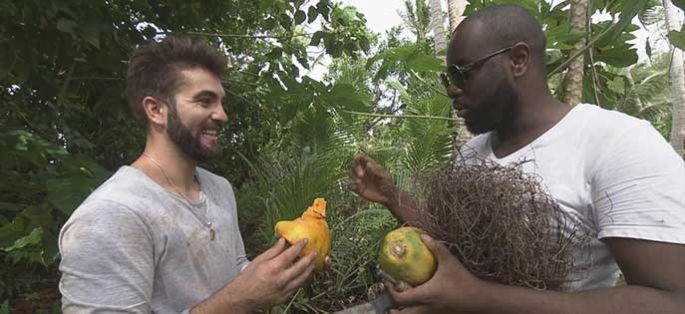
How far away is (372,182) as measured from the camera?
1984mm

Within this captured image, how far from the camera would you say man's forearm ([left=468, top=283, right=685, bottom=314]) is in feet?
4.04

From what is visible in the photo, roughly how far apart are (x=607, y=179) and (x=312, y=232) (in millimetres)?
777

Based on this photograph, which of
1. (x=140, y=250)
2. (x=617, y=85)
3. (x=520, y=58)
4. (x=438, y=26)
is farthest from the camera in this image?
(x=438, y=26)

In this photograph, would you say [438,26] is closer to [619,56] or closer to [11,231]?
[619,56]

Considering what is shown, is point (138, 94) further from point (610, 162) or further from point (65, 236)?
point (610, 162)

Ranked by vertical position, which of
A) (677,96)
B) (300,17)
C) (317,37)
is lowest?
(677,96)

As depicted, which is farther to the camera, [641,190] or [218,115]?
[218,115]

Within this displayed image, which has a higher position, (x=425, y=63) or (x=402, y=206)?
(x=425, y=63)

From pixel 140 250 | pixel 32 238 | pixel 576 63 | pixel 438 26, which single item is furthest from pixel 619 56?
pixel 438 26

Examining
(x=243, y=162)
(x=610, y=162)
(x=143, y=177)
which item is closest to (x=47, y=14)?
(x=143, y=177)

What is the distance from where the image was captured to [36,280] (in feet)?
16.6

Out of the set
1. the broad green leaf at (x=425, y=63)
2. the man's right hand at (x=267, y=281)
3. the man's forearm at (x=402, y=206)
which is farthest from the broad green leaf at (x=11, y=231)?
the broad green leaf at (x=425, y=63)

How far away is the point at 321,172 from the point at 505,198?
12.2 feet

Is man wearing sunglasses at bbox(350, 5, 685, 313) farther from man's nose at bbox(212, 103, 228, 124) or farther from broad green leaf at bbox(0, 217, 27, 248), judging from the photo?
broad green leaf at bbox(0, 217, 27, 248)
